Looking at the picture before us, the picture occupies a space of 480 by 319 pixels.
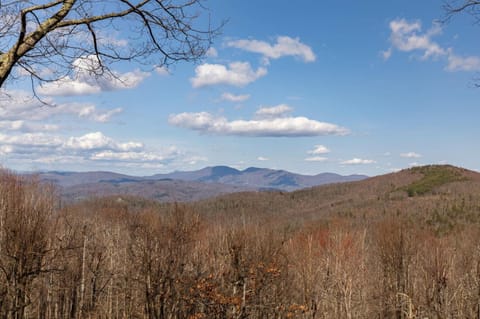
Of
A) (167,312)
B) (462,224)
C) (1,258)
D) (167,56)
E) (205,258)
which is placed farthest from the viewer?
(462,224)

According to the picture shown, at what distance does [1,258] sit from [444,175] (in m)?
164

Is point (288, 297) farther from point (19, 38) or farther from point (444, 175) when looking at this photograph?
point (444, 175)

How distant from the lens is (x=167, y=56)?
570cm

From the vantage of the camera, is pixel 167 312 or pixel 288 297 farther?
pixel 288 297

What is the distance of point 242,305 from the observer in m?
7.70

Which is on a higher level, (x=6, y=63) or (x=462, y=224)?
(x=6, y=63)

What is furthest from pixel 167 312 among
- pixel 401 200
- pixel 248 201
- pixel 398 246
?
pixel 248 201

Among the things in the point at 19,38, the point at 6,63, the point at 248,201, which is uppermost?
the point at 19,38

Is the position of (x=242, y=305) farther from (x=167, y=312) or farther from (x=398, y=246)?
(x=398, y=246)

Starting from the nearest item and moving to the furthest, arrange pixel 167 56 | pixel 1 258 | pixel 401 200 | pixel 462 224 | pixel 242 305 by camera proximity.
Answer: pixel 167 56 < pixel 242 305 < pixel 1 258 < pixel 462 224 < pixel 401 200

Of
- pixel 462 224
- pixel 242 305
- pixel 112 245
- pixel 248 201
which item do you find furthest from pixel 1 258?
pixel 248 201

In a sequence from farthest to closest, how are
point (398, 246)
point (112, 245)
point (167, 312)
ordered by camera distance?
1. point (398, 246)
2. point (112, 245)
3. point (167, 312)

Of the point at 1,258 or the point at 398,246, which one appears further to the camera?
the point at 398,246

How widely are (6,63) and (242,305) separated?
5.62 m
